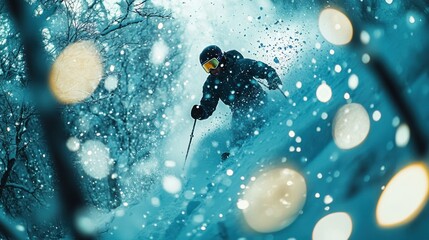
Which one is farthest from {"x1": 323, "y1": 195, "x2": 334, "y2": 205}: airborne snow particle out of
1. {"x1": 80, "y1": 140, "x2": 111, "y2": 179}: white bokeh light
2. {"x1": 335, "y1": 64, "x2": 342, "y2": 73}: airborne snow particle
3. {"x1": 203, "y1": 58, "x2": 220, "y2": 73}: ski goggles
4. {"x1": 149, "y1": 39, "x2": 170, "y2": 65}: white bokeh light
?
{"x1": 149, "y1": 39, "x2": 170, "y2": 65}: white bokeh light

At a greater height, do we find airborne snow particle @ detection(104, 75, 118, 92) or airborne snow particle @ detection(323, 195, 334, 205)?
airborne snow particle @ detection(104, 75, 118, 92)

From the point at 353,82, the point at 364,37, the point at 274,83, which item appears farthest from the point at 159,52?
the point at 364,37

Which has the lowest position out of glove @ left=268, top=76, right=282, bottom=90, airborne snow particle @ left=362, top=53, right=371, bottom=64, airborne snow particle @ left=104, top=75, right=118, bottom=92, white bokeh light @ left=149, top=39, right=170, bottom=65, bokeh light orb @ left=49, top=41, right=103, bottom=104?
airborne snow particle @ left=362, top=53, right=371, bottom=64

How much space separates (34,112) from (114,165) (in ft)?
24.2

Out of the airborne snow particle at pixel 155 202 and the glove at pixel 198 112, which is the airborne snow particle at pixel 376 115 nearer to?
the glove at pixel 198 112

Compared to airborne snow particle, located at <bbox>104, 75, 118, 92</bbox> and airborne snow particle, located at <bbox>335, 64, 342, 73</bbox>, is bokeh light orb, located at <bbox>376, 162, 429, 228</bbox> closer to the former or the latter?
airborne snow particle, located at <bbox>335, 64, 342, 73</bbox>

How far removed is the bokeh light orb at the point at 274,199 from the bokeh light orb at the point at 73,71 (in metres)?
4.94

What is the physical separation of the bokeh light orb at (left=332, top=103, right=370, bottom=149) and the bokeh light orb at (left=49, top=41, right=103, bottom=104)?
18.6 feet

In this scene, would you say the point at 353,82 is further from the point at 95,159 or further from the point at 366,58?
the point at 95,159

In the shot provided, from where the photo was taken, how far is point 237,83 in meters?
6.07

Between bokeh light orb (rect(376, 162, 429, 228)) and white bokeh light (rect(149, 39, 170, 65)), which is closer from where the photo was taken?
bokeh light orb (rect(376, 162, 429, 228))

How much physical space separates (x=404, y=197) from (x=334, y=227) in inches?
26.0

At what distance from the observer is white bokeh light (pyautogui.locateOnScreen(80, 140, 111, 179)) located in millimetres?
13094

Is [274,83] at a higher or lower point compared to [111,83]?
lower
